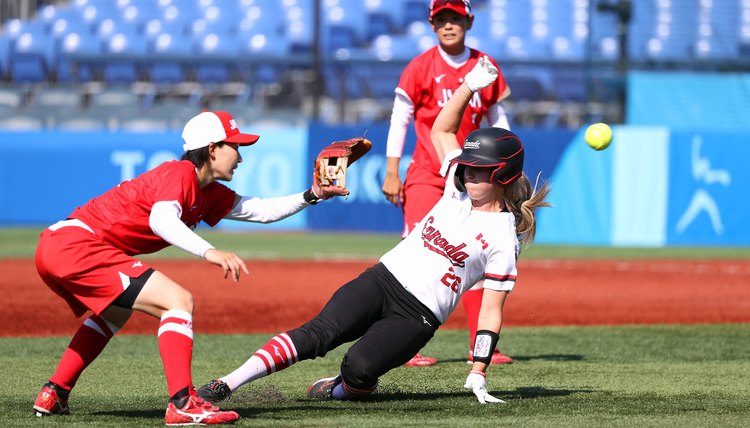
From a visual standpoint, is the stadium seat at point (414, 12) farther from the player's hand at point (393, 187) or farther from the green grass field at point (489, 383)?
the player's hand at point (393, 187)

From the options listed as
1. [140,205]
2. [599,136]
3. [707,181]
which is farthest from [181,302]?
[707,181]

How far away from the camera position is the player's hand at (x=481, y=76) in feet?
21.1

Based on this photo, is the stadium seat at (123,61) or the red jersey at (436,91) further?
the stadium seat at (123,61)

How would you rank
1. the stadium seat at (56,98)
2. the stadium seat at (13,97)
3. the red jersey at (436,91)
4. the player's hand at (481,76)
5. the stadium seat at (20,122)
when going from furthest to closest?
the stadium seat at (13,97)
the stadium seat at (56,98)
the stadium seat at (20,122)
the red jersey at (436,91)
the player's hand at (481,76)

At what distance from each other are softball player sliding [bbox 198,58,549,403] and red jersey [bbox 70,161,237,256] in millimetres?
770

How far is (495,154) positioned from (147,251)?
173 centimetres

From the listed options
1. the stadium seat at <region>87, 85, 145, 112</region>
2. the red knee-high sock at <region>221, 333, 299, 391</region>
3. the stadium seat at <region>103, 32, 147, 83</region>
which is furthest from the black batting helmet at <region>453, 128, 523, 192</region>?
the stadium seat at <region>103, 32, 147, 83</region>

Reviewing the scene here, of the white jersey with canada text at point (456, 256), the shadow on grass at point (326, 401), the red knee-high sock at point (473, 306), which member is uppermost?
the white jersey with canada text at point (456, 256)

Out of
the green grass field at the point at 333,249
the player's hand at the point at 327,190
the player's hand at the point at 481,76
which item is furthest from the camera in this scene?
the green grass field at the point at 333,249

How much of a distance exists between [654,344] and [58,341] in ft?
14.2

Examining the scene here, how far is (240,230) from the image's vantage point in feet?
75.9

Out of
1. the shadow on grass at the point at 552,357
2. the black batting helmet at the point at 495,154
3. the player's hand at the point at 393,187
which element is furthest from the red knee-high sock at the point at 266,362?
the shadow on grass at the point at 552,357

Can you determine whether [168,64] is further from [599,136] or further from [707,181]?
[599,136]

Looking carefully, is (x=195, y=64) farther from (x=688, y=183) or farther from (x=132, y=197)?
(x=132, y=197)
